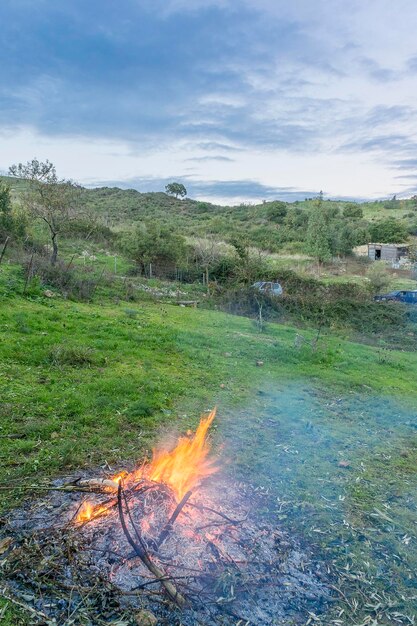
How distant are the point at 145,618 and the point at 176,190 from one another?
66.7 m

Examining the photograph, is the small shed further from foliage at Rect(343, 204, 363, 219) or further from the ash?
the ash

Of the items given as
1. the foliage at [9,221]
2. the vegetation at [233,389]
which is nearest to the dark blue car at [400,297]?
the vegetation at [233,389]

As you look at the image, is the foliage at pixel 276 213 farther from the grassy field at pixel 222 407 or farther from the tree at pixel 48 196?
the grassy field at pixel 222 407

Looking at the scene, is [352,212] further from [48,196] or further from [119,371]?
[119,371]

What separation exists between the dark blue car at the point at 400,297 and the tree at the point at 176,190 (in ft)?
163

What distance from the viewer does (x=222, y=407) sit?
255 inches

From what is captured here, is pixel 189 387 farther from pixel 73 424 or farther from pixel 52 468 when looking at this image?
pixel 52 468

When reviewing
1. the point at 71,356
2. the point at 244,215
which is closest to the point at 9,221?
the point at 71,356

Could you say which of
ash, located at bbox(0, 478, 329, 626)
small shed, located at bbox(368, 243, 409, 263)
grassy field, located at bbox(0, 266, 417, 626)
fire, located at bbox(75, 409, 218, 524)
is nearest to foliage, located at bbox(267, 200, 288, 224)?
small shed, located at bbox(368, 243, 409, 263)

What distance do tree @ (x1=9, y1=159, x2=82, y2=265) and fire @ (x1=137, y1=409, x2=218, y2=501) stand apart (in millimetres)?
13554

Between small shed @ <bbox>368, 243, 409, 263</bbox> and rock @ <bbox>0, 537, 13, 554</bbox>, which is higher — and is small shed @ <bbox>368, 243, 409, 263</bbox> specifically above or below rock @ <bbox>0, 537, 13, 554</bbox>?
above

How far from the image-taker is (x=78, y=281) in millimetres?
14234

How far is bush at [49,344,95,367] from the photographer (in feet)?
23.5

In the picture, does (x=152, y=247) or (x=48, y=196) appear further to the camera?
(x=152, y=247)
